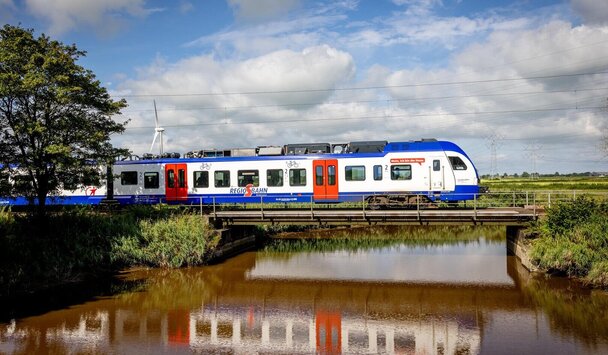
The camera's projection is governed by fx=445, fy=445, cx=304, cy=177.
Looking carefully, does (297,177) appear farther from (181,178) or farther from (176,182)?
(176,182)

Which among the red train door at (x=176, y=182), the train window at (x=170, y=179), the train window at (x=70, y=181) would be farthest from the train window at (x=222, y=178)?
the train window at (x=70, y=181)

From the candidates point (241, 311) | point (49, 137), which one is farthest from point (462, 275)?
point (49, 137)

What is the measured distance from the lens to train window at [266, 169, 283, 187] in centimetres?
2772

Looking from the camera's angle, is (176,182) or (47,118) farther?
(176,182)

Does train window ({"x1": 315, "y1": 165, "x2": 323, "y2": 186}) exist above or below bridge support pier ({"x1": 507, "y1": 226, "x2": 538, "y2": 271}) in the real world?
above

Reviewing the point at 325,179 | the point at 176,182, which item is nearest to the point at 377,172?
the point at 325,179

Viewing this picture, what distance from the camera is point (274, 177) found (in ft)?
91.2

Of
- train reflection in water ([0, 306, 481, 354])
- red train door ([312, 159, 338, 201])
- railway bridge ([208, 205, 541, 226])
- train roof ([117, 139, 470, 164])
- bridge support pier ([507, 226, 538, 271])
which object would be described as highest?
train roof ([117, 139, 470, 164])

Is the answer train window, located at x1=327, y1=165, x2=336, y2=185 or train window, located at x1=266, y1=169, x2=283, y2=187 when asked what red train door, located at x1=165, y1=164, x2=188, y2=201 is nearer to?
train window, located at x1=266, y1=169, x2=283, y2=187

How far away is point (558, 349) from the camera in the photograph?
478 inches

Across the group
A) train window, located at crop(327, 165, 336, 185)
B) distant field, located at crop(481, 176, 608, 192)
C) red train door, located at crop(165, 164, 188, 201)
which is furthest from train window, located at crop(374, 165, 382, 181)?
distant field, located at crop(481, 176, 608, 192)

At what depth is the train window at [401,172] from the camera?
2597 cm

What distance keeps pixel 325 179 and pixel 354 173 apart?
1789mm

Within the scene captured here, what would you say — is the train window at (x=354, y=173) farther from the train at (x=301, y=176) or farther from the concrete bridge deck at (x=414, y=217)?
the concrete bridge deck at (x=414, y=217)
